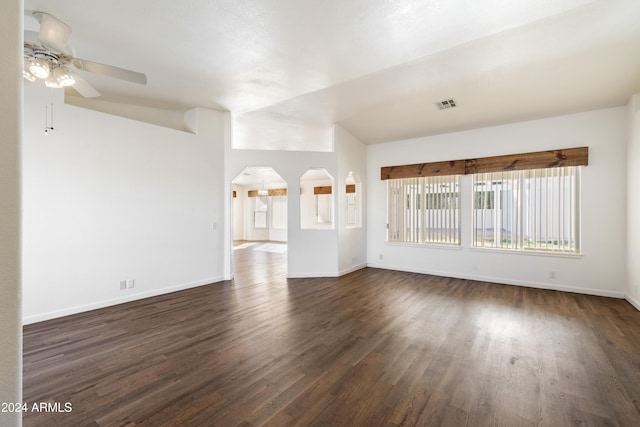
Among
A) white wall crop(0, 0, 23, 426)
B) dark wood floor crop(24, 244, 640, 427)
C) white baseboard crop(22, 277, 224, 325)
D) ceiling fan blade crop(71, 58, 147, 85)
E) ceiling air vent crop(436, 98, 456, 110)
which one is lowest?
dark wood floor crop(24, 244, 640, 427)

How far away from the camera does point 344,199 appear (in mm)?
5953

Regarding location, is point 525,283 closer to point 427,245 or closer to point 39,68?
point 427,245

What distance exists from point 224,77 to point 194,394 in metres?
3.77

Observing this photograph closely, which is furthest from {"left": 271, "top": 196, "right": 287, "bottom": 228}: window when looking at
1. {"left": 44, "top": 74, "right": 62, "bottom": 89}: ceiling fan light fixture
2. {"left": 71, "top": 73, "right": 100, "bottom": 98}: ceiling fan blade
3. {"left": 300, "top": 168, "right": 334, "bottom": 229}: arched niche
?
{"left": 44, "top": 74, "right": 62, "bottom": 89}: ceiling fan light fixture

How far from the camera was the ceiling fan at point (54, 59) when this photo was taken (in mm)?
2170

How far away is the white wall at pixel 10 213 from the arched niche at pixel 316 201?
417 inches

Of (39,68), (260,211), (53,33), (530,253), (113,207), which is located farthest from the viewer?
(260,211)

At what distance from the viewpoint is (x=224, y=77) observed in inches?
152

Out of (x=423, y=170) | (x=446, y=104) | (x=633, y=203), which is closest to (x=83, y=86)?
(x=446, y=104)

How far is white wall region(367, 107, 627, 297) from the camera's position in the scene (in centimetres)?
434

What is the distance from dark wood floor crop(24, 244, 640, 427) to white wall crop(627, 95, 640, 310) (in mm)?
401

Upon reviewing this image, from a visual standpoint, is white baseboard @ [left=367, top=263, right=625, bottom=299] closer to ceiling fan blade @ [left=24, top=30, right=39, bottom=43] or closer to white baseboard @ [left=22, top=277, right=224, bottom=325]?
white baseboard @ [left=22, top=277, right=224, bottom=325]

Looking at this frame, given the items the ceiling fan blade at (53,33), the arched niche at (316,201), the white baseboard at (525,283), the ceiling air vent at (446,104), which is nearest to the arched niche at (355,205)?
the white baseboard at (525,283)

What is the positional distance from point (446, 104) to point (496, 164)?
5.54ft
